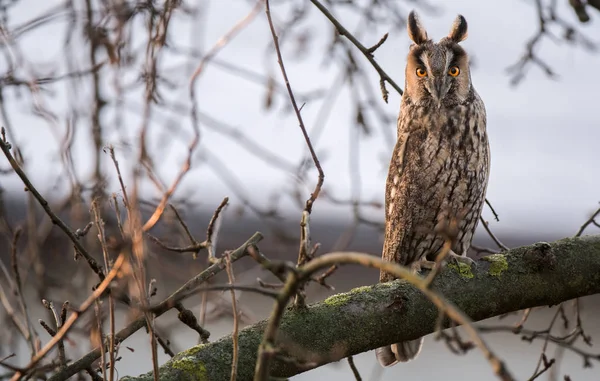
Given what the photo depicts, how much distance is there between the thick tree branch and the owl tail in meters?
0.88

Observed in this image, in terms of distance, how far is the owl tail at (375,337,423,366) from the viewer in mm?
3342

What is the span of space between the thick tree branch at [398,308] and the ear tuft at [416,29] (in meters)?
1.27

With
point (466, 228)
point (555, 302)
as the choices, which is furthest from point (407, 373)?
point (555, 302)

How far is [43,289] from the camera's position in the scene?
2.61 meters

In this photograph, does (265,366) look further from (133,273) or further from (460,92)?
(460,92)

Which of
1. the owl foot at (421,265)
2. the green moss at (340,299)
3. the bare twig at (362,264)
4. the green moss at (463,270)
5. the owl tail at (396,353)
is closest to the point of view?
the bare twig at (362,264)

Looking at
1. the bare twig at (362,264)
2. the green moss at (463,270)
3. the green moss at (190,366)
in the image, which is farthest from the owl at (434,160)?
the bare twig at (362,264)

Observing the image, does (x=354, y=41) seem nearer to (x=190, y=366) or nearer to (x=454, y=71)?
(x=454, y=71)

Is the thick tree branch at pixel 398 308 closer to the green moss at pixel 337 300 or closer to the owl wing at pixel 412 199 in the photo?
the green moss at pixel 337 300

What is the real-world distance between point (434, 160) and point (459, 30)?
26.3 inches

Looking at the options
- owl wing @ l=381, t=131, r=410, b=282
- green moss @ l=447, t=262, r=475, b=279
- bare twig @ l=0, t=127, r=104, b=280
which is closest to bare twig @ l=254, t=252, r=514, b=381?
bare twig @ l=0, t=127, r=104, b=280

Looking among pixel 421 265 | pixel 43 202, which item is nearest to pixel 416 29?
pixel 421 265

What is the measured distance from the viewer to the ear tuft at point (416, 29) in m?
3.42

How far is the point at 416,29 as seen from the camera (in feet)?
11.2
